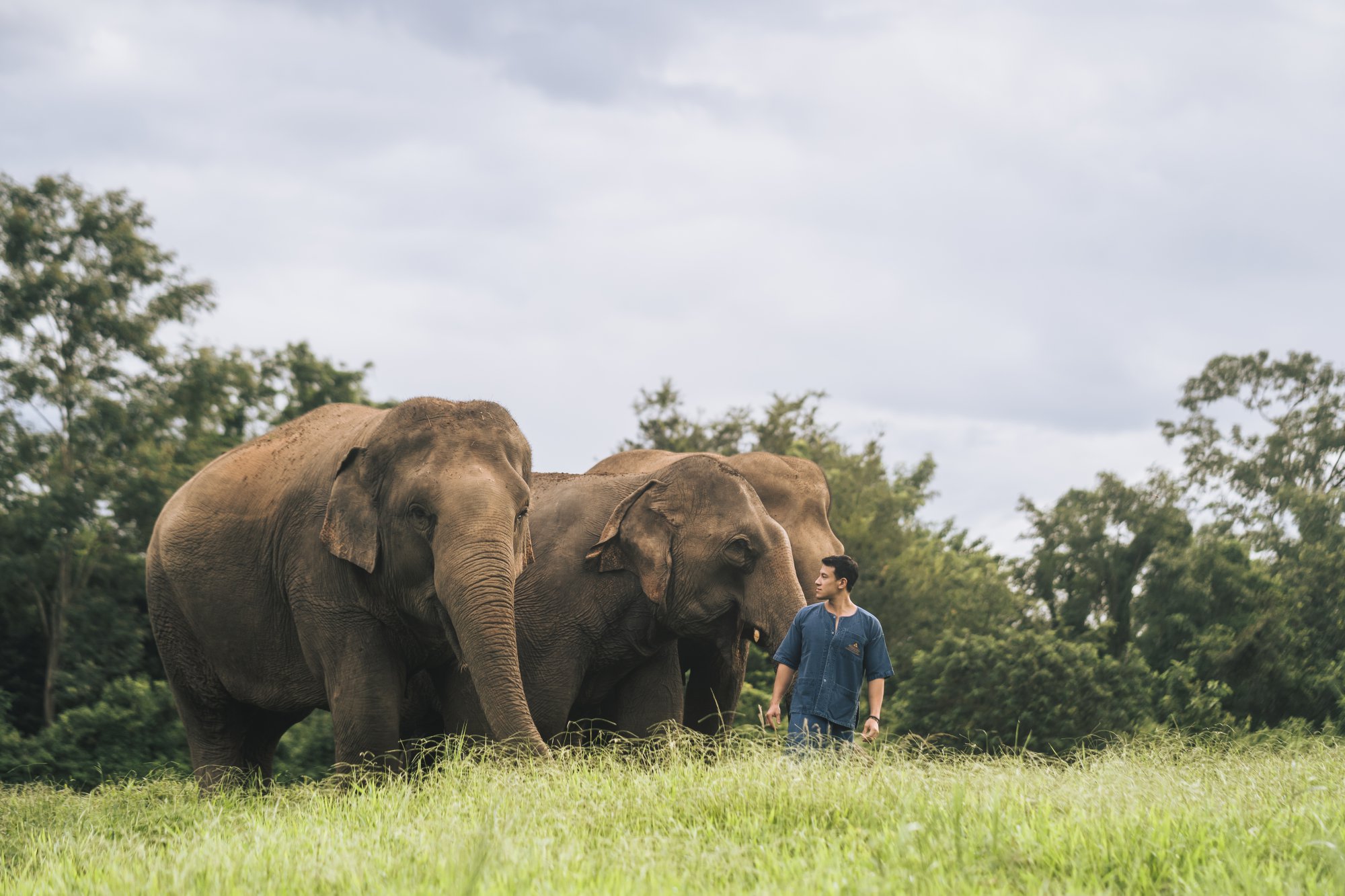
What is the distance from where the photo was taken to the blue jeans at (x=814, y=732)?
8.81 metres

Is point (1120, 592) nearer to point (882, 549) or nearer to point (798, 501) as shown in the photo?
point (882, 549)

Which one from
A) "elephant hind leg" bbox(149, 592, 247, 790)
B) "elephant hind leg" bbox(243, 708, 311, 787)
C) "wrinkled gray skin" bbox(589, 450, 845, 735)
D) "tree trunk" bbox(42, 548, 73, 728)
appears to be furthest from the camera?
"tree trunk" bbox(42, 548, 73, 728)

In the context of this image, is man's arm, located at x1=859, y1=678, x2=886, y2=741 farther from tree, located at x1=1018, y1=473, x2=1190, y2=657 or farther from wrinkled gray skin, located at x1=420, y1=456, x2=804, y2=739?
tree, located at x1=1018, y1=473, x2=1190, y2=657

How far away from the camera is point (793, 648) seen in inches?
371

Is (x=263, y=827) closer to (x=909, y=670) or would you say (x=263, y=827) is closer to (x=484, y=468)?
(x=484, y=468)

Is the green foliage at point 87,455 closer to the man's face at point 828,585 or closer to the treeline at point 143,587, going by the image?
the treeline at point 143,587

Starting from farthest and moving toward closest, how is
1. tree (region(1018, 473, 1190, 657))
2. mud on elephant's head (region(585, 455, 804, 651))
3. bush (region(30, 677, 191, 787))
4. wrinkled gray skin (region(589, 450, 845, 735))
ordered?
tree (region(1018, 473, 1190, 657))
bush (region(30, 677, 191, 787))
wrinkled gray skin (region(589, 450, 845, 735))
mud on elephant's head (region(585, 455, 804, 651))

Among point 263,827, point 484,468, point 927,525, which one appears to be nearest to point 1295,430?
point 927,525

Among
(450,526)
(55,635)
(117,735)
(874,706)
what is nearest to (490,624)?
(450,526)

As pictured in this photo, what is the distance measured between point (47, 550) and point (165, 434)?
2921mm

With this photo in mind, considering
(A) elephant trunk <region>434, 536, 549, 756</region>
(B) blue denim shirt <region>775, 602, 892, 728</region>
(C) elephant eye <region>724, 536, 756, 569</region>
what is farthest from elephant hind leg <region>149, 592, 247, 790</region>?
(B) blue denim shirt <region>775, 602, 892, 728</region>

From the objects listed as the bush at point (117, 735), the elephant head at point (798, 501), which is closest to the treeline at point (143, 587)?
the bush at point (117, 735)

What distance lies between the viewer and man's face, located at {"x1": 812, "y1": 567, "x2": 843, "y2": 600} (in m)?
9.19

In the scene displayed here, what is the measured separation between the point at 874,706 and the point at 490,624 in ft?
8.03
